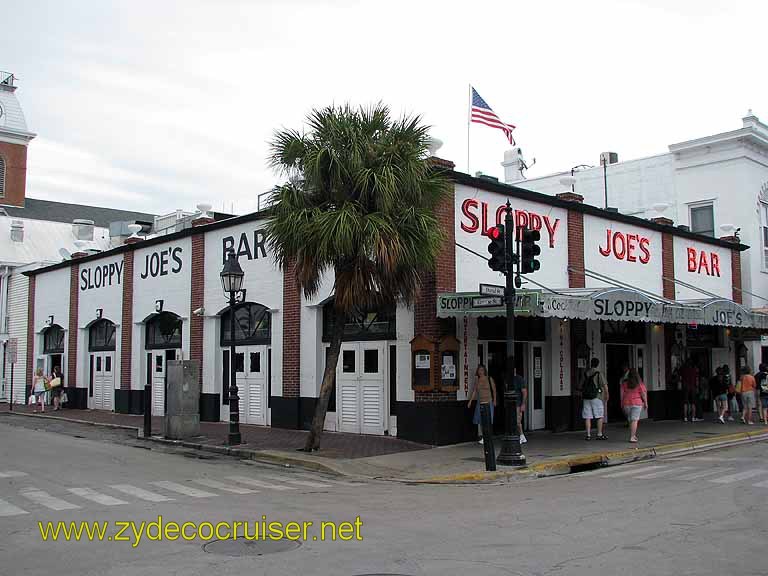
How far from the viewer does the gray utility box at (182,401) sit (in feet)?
62.6

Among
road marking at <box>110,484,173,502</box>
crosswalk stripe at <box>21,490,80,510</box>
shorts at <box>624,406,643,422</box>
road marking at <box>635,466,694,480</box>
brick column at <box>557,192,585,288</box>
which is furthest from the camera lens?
brick column at <box>557,192,585,288</box>

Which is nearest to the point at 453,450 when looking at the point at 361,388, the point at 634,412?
the point at 361,388

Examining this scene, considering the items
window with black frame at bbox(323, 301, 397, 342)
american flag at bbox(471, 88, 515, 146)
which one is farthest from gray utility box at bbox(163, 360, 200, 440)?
american flag at bbox(471, 88, 515, 146)

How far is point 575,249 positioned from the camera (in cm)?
2128

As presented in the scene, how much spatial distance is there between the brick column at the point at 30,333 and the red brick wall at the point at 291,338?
1868 centimetres

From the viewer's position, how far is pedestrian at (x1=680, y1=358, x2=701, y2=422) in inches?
870

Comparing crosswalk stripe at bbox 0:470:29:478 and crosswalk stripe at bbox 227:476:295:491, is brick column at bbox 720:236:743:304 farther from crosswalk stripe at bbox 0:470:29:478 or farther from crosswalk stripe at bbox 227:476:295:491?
crosswalk stripe at bbox 0:470:29:478

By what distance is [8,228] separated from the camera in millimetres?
40625

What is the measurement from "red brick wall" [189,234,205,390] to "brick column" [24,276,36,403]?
13.8 meters

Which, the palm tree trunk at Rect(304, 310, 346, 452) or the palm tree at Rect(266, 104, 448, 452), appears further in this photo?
the palm tree trunk at Rect(304, 310, 346, 452)

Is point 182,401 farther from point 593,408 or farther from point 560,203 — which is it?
point 560,203

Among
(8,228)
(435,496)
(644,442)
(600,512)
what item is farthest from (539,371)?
(8,228)

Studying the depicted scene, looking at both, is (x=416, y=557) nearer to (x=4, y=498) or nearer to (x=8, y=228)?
(x=4, y=498)

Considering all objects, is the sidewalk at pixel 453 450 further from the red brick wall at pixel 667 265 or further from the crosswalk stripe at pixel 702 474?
the red brick wall at pixel 667 265
